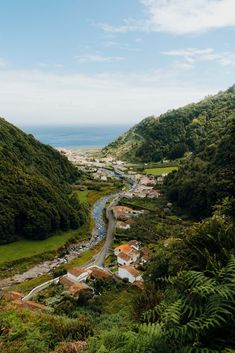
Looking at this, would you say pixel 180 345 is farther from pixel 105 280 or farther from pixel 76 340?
pixel 105 280

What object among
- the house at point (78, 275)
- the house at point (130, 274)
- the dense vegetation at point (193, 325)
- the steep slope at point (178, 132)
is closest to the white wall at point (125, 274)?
the house at point (130, 274)

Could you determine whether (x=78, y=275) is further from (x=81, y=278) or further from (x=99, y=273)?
(x=99, y=273)

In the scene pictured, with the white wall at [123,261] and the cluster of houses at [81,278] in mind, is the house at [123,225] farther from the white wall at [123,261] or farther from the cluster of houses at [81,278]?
the cluster of houses at [81,278]

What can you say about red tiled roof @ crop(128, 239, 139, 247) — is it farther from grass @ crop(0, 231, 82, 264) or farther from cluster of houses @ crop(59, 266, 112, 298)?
grass @ crop(0, 231, 82, 264)

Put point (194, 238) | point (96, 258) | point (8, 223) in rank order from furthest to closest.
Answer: point (8, 223), point (96, 258), point (194, 238)

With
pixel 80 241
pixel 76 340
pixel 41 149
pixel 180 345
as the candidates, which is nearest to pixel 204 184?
pixel 80 241

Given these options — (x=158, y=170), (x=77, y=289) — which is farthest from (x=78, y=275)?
(x=158, y=170)
